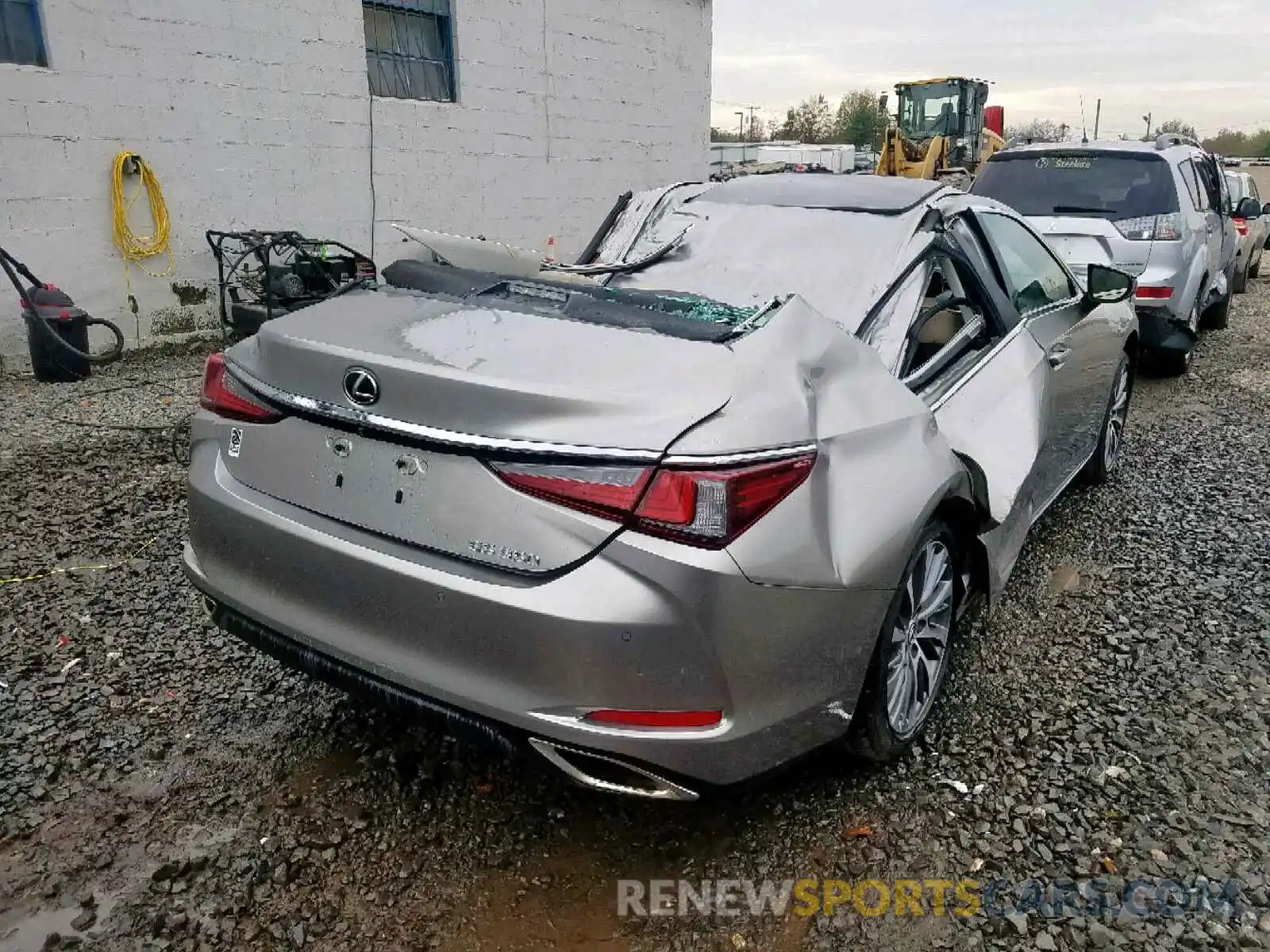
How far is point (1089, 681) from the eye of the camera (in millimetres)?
3273

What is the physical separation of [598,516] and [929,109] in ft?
78.0

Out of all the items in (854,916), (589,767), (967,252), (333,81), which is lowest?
(854,916)

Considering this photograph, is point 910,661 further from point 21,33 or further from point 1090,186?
point 21,33

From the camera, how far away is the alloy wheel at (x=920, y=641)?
2.64 meters

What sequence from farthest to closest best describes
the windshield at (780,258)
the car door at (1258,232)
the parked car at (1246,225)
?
the car door at (1258,232) < the parked car at (1246,225) < the windshield at (780,258)

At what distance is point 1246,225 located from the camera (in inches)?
470

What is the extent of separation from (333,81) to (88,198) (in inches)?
99.9

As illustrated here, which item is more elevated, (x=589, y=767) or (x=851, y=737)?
(x=589, y=767)

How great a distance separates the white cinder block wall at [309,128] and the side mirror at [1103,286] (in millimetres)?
7211

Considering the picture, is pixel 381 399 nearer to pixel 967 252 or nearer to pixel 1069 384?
pixel 967 252

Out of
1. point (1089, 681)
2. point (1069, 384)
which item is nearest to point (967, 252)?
point (1069, 384)

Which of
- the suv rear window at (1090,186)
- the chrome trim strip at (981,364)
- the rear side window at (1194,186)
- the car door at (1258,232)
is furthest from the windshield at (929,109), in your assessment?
the chrome trim strip at (981,364)
